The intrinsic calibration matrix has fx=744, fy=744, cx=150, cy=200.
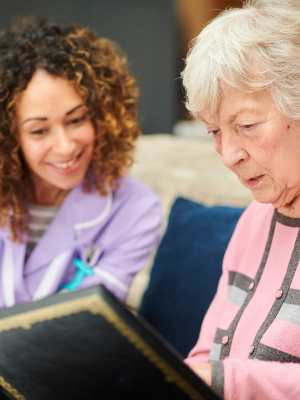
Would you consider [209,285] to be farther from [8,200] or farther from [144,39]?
[144,39]

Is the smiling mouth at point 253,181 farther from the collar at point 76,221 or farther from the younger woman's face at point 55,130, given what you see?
the collar at point 76,221

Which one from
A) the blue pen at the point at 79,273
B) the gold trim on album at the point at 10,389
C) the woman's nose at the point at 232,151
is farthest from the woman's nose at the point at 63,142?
the gold trim on album at the point at 10,389

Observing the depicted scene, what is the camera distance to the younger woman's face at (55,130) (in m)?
1.75

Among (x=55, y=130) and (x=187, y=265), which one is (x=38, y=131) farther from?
(x=187, y=265)

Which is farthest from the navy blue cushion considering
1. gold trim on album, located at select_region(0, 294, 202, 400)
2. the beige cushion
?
gold trim on album, located at select_region(0, 294, 202, 400)

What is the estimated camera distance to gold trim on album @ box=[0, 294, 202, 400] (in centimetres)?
82

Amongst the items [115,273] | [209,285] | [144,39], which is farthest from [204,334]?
[144,39]

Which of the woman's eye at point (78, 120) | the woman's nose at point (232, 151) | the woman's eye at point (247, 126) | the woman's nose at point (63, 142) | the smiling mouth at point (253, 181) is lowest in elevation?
the woman's nose at point (63, 142)

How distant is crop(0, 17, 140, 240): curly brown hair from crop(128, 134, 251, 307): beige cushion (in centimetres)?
44

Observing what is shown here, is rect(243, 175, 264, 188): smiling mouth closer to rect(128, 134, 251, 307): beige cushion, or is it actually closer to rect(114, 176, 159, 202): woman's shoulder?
rect(114, 176, 159, 202): woman's shoulder

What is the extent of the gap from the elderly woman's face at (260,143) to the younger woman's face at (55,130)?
58 cm

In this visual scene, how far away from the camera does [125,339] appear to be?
33.4 inches

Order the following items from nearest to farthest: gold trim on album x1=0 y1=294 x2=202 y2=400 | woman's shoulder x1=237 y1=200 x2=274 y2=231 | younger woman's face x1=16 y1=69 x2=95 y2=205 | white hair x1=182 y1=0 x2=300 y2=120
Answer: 1. gold trim on album x1=0 y1=294 x2=202 y2=400
2. white hair x1=182 y1=0 x2=300 y2=120
3. woman's shoulder x1=237 y1=200 x2=274 y2=231
4. younger woman's face x1=16 y1=69 x2=95 y2=205

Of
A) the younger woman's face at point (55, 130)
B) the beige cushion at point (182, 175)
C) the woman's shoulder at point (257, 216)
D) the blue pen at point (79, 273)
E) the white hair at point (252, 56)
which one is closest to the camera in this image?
the white hair at point (252, 56)
